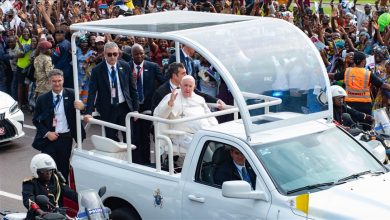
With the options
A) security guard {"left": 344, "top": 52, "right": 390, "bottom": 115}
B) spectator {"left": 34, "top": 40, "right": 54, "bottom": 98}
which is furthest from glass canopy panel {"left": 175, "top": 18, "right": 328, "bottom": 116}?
spectator {"left": 34, "top": 40, "right": 54, "bottom": 98}

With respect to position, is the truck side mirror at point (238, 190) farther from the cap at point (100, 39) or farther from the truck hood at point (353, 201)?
the cap at point (100, 39)

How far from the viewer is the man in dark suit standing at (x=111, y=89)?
37.8 feet

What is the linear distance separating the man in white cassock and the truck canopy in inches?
31.2

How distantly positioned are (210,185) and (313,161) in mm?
1037

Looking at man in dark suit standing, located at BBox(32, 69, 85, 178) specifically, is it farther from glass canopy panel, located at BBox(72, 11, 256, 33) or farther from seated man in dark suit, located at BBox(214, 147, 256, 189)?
seated man in dark suit, located at BBox(214, 147, 256, 189)

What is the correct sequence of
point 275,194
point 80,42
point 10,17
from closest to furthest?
point 275,194 < point 80,42 < point 10,17

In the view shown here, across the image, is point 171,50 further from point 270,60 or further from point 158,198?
point 158,198

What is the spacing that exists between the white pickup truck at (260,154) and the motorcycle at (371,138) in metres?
0.50

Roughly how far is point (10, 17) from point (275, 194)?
17.0 m

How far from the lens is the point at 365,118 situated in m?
12.5

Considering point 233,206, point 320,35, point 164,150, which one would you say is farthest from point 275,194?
point 320,35

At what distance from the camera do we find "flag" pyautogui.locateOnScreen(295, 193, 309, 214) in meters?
7.96

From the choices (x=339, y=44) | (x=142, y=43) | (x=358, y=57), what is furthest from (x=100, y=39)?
(x=358, y=57)

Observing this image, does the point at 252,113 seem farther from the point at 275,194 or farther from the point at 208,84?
the point at 208,84
